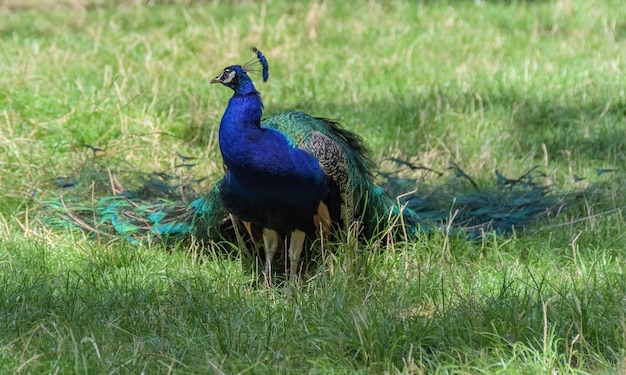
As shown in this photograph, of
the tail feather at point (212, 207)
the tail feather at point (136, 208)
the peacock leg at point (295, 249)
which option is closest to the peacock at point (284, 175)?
the peacock leg at point (295, 249)

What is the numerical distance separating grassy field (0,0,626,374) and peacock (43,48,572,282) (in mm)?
145

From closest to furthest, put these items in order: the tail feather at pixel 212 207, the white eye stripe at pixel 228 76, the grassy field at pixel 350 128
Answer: the grassy field at pixel 350 128, the white eye stripe at pixel 228 76, the tail feather at pixel 212 207

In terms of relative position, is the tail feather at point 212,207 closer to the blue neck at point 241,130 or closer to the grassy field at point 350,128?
the grassy field at point 350,128

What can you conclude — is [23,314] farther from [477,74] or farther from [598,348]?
[477,74]

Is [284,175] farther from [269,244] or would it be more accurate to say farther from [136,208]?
[136,208]

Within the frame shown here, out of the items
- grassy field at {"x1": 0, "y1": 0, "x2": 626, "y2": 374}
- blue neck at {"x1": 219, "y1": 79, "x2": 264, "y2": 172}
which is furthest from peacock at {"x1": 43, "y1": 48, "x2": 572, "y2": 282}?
grassy field at {"x1": 0, "y1": 0, "x2": 626, "y2": 374}

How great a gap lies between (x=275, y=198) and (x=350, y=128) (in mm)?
2472

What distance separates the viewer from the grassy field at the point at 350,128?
11.3ft

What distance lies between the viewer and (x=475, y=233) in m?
4.84

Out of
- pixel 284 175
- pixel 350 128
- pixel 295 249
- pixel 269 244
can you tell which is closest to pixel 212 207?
pixel 269 244

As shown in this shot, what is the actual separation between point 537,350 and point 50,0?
28.1 ft

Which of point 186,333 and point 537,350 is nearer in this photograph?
point 537,350

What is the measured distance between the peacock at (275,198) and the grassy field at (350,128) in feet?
0.48

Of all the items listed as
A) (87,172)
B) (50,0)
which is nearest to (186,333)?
(87,172)
